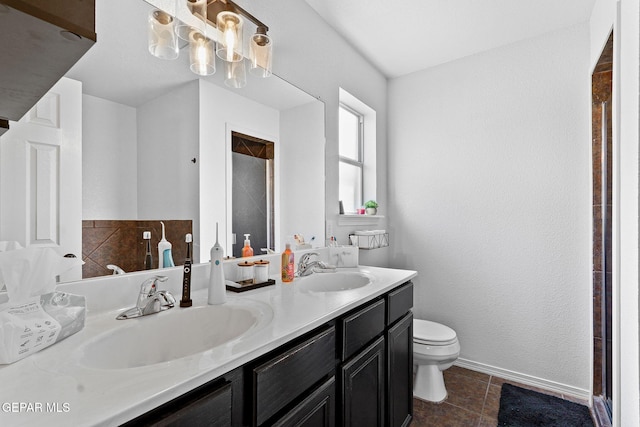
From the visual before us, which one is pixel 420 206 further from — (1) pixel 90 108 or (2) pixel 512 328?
(1) pixel 90 108

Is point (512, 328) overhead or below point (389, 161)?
below

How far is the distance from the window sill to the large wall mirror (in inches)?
24.1

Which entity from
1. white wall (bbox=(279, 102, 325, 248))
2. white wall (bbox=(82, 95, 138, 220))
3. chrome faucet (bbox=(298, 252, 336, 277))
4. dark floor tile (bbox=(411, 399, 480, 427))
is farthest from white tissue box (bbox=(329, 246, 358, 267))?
white wall (bbox=(82, 95, 138, 220))

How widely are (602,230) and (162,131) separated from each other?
2398mm

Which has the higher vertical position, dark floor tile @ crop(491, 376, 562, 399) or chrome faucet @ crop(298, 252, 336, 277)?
chrome faucet @ crop(298, 252, 336, 277)

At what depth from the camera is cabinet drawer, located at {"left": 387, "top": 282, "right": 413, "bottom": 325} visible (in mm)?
1468

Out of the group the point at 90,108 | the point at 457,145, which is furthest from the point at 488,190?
the point at 90,108

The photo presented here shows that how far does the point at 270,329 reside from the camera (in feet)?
2.82

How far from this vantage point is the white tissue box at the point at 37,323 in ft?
2.07

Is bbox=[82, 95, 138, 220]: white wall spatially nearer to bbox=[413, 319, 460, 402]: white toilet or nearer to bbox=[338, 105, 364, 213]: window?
bbox=[338, 105, 364, 213]: window

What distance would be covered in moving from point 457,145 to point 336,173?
104 centimetres

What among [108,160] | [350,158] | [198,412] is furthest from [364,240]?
[198,412]

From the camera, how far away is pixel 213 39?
4.36ft

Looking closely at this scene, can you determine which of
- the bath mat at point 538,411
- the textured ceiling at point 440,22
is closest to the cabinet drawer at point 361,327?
the bath mat at point 538,411
